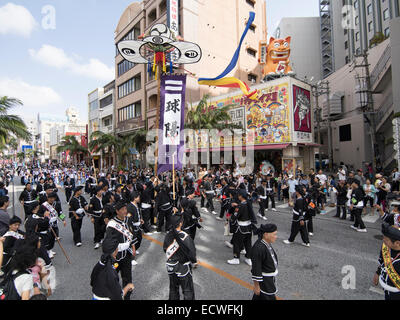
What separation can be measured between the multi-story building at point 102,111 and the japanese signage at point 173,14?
17.6 meters

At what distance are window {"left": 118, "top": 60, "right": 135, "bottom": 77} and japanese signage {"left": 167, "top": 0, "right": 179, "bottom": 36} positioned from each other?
10.5 metres

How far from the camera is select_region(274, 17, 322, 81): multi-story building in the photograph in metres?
50.3

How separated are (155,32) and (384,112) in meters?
23.0

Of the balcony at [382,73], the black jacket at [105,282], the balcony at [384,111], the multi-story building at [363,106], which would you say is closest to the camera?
the black jacket at [105,282]

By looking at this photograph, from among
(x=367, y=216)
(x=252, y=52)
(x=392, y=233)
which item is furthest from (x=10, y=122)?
(x=252, y=52)

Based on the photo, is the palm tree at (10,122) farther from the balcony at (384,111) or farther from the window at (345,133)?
the window at (345,133)

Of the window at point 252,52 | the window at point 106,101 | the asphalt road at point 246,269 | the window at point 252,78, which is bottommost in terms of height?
the asphalt road at point 246,269

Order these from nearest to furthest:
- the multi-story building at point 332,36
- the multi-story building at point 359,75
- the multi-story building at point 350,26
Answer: the multi-story building at point 359,75 < the multi-story building at point 350,26 < the multi-story building at point 332,36

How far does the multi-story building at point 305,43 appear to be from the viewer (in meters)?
50.3

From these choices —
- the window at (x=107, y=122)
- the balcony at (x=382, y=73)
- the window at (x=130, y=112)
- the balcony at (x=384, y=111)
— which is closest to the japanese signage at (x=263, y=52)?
the balcony at (x=382, y=73)

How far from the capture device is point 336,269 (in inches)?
213

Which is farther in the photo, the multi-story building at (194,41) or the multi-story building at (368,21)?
the multi-story building at (368,21)
